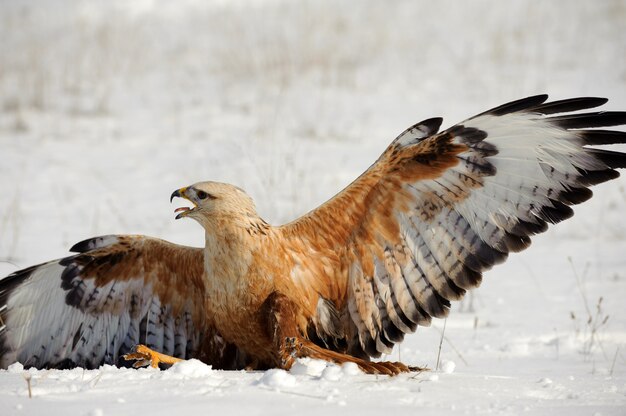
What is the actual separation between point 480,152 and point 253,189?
210 inches

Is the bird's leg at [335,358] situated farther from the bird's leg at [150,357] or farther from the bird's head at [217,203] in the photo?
the bird's head at [217,203]

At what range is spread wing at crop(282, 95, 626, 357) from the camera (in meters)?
4.57

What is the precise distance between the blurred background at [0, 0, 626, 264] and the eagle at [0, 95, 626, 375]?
3147mm

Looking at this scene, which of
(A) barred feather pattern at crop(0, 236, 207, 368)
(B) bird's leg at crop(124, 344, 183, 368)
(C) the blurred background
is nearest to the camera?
(B) bird's leg at crop(124, 344, 183, 368)

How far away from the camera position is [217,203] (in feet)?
14.7

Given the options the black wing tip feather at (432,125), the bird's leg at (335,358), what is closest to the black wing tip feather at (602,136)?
the black wing tip feather at (432,125)

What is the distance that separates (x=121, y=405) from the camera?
3299 mm

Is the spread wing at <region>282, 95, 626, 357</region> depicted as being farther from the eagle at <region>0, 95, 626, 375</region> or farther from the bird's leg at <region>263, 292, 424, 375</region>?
the bird's leg at <region>263, 292, 424, 375</region>

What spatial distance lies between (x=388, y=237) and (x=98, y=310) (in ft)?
6.01

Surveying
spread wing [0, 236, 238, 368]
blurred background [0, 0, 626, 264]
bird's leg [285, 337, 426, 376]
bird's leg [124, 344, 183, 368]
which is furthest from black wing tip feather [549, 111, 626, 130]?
blurred background [0, 0, 626, 264]

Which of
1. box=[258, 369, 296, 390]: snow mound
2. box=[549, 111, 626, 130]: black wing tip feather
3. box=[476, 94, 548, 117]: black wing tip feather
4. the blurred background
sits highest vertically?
the blurred background

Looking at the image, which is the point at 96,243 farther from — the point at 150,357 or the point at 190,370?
the point at 190,370

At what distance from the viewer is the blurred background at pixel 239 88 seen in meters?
9.57

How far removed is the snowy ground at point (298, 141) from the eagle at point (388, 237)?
0.59m
